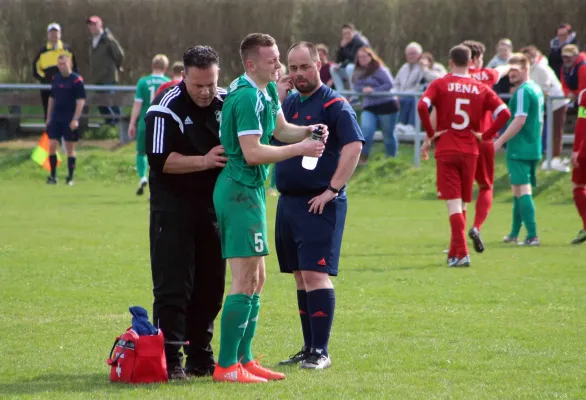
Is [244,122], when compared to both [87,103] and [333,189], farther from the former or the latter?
[87,103]

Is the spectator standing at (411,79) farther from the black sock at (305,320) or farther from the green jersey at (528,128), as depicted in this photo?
the black sock at (305,320)

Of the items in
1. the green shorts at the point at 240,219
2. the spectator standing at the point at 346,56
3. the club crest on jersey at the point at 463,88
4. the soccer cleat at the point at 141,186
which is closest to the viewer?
the green shorts at the point at 240,219

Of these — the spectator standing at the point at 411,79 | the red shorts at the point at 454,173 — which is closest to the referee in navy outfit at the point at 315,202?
the red shorts at the point at 454,173

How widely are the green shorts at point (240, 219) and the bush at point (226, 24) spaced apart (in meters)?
21.2

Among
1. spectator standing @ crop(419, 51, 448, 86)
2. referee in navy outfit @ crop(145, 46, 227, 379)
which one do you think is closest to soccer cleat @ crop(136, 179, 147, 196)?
spectator standing @ crop(419, 51, 448, 86)

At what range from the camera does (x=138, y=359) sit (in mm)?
6844

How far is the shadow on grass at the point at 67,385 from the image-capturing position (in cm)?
666

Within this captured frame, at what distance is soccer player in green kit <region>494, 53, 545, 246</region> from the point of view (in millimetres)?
14125

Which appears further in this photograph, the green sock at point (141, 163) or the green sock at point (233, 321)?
the green sock at point (141, 163)

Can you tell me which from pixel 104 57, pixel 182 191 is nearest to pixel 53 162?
pixel 104 57

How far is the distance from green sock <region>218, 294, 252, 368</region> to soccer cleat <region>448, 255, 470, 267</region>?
230 inches

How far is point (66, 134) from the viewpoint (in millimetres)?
22734

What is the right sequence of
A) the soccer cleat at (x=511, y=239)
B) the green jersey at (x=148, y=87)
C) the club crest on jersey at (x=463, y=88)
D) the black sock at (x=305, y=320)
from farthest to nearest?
1. the green jersey at (x=148, y=87)
2. the soccer cleat at (x=511, y=239)
3. the club crest on jersey at (x=463, y=88)
4. the black sock at (x=305, y=320)

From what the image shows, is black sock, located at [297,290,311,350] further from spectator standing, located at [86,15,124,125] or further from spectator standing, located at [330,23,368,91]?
spectator standing, located at [86,15,124,125]
